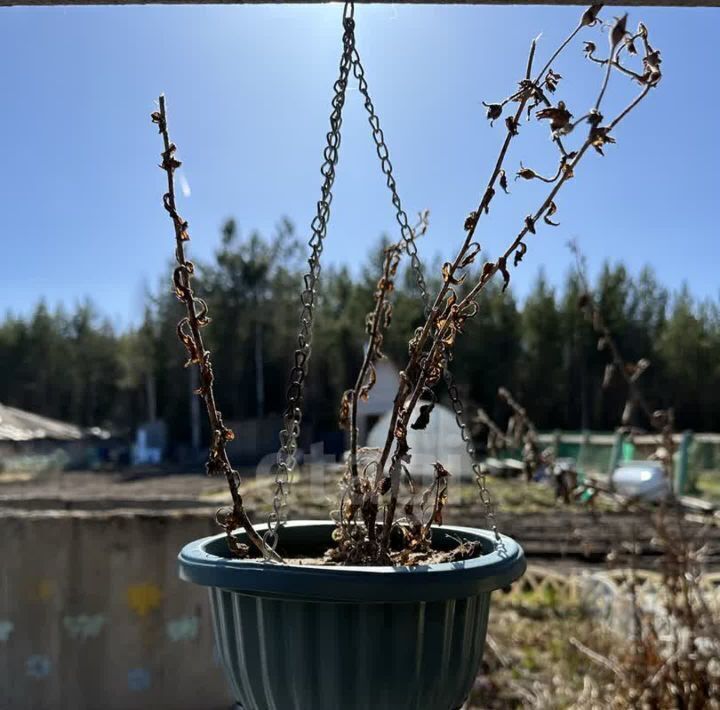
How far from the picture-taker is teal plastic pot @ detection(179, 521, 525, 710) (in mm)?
772

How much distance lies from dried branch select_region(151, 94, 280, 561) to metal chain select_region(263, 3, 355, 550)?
4 centimetres

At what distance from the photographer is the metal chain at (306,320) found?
3.01 ft

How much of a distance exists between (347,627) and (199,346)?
363mm

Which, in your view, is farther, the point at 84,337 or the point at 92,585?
the point at 84,337

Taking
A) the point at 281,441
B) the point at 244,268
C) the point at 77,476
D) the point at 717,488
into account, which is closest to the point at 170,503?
the point at 281,441

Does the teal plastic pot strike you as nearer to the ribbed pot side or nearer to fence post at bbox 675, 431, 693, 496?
the ribbed pot side

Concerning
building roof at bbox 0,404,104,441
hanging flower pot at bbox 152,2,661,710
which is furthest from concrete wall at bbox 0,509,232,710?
building roof at bbox 0,404,104,441

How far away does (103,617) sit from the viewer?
2.96 meters

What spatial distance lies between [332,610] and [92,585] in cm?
249

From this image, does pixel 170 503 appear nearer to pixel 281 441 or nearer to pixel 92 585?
pixel 92 585

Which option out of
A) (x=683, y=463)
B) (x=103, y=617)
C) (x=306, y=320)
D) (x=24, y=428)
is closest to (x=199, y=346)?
(x=306, y=320)

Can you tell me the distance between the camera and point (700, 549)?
7.56ft

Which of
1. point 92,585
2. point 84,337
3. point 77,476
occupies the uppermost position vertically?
point 84,337

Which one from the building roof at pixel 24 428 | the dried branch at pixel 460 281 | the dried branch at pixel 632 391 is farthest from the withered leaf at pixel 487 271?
the building roof at pixel 24 428
